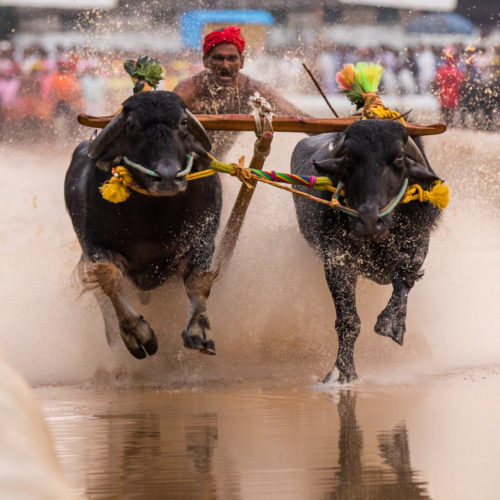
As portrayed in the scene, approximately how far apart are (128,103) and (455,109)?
8.72 m

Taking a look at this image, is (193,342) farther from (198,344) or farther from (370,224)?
(370,224)

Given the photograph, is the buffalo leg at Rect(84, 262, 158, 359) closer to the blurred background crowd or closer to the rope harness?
the rope harness

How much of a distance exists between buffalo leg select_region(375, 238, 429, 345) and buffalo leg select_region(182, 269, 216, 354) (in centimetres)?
77

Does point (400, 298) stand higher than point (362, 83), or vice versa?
point (362, 83)

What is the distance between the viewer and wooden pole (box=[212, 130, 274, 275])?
5055 millimetres

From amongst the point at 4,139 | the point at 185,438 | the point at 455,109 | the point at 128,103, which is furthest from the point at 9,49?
the point at 185,438

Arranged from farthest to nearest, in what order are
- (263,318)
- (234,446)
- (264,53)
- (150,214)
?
1. (264,53)
2. (263,318)
3. (150,214)
4. (234,446)

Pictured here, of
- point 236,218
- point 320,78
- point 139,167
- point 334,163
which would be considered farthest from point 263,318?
point 320,78

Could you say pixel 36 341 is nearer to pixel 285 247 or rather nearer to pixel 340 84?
pixel 285 247

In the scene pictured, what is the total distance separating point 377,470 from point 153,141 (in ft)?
7.10

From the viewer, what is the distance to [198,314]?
471cm

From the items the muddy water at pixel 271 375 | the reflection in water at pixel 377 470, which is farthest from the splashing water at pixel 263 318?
the reflection in water at pixel 377 470

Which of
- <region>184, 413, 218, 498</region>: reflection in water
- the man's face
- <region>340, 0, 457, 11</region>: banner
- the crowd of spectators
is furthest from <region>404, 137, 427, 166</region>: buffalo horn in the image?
<region>340, 0, 457, 11</region>: banner

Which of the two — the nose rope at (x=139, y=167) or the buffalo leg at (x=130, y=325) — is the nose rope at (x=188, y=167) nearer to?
the nose rope at (x=139, y=167)
